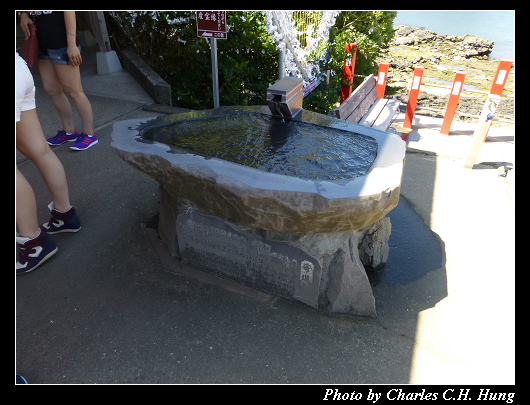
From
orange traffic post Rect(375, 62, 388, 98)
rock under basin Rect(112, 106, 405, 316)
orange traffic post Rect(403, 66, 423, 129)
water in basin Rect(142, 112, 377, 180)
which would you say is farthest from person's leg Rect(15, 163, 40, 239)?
orange traffic post Rect(403, 66, 423, 129)

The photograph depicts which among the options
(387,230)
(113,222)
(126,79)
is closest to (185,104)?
(126,79)

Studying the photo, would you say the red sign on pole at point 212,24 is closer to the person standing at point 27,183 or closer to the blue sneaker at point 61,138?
the blue sneaker at point 61,138

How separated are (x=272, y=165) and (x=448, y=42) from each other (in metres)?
13.1

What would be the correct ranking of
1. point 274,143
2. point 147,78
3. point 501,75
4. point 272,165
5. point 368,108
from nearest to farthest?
1. point 272,165
2. point 274,143
3. point 501,75
4. point 368,108
5. point 147,78

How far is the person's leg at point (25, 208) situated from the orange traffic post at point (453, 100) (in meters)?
4.94

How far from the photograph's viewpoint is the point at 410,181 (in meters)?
4.05

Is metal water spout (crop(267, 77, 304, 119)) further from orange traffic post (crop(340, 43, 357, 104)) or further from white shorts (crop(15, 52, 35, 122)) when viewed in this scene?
orange traffic post (crop(340, 43, 357, 104))

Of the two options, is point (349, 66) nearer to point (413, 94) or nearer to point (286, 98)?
point (413, 94)

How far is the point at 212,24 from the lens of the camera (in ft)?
13.0

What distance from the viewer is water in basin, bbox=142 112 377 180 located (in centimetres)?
247

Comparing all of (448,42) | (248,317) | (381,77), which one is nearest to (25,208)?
(248,317)

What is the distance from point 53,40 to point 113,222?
1773mm

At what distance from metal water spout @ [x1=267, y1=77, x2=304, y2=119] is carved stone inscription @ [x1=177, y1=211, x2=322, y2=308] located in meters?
1.15

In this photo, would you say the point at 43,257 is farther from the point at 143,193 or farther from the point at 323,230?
the point at 323,230
